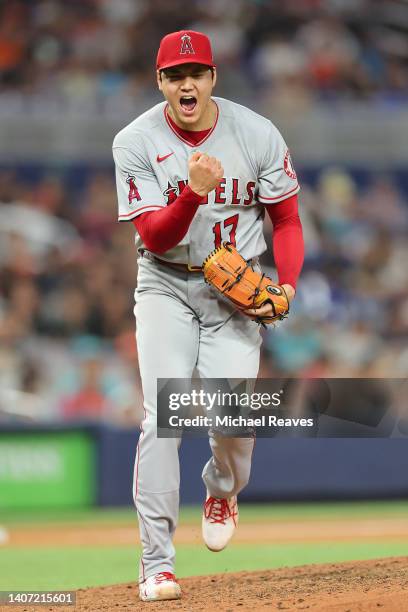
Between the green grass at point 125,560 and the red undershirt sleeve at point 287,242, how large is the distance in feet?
5.95

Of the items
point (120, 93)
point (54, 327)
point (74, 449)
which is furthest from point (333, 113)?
point (74, 449)

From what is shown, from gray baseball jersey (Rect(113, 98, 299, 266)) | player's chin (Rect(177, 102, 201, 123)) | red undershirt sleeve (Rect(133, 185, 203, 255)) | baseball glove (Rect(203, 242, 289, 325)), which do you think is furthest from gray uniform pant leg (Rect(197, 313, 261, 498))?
player's chin (Rect(177, 102, 201, 123))

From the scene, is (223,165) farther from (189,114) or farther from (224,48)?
(224,48)

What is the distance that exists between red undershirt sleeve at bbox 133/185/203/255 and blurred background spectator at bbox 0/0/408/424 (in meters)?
5.05

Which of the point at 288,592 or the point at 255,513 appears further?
the point at 255,513

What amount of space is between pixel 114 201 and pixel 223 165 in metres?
6.46

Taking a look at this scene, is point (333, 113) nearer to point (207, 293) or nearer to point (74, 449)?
point (74, 449)

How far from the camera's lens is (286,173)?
443 cm

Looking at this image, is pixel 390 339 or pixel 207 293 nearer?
pixel 207 293

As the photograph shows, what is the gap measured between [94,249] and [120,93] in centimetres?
193

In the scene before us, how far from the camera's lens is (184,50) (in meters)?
4.10

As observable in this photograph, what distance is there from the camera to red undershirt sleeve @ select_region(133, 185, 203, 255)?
3994mm

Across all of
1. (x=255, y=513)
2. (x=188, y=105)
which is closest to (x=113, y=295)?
(x=255, y=513)

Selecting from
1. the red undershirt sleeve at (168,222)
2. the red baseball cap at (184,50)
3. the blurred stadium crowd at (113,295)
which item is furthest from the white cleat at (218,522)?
the blurred stadium crowd at (113,295)
